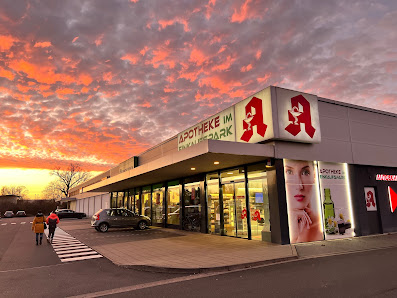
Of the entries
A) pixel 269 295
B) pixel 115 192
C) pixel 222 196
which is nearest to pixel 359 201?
pixel 222 196

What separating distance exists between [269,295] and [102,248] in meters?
8.53

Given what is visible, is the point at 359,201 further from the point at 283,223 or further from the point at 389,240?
the point at 283,223

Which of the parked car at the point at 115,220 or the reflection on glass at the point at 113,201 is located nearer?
the parked car at the point at 115,220

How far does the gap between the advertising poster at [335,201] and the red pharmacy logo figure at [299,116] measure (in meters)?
2.00

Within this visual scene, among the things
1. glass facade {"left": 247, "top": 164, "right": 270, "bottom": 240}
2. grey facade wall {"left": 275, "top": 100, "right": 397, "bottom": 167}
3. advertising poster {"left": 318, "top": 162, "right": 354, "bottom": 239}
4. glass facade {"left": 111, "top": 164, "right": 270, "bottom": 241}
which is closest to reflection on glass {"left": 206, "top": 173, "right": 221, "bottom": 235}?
glass facade {"left": 111, "top": 164, "right": 270, "bottom": 241}

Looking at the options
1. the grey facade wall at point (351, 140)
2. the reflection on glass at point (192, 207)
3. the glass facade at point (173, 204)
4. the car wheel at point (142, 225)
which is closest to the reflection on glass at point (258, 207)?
the grey facade wall at point (351, 140)

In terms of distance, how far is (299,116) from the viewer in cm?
1284

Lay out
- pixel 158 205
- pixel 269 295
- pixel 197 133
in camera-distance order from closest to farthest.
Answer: pixel 269 295 → pixel 197 133 → pixel 158 205

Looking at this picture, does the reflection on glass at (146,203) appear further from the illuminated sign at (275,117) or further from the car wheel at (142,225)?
the illuminated sign at (275,117)

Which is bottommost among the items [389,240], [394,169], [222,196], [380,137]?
[389,240]

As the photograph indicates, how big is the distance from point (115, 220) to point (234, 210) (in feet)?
31.4

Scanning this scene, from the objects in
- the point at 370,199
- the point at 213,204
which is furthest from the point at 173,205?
the point at 370,199

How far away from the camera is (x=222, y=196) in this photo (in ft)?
49.6

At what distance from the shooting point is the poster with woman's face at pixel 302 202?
12164 millimetres
